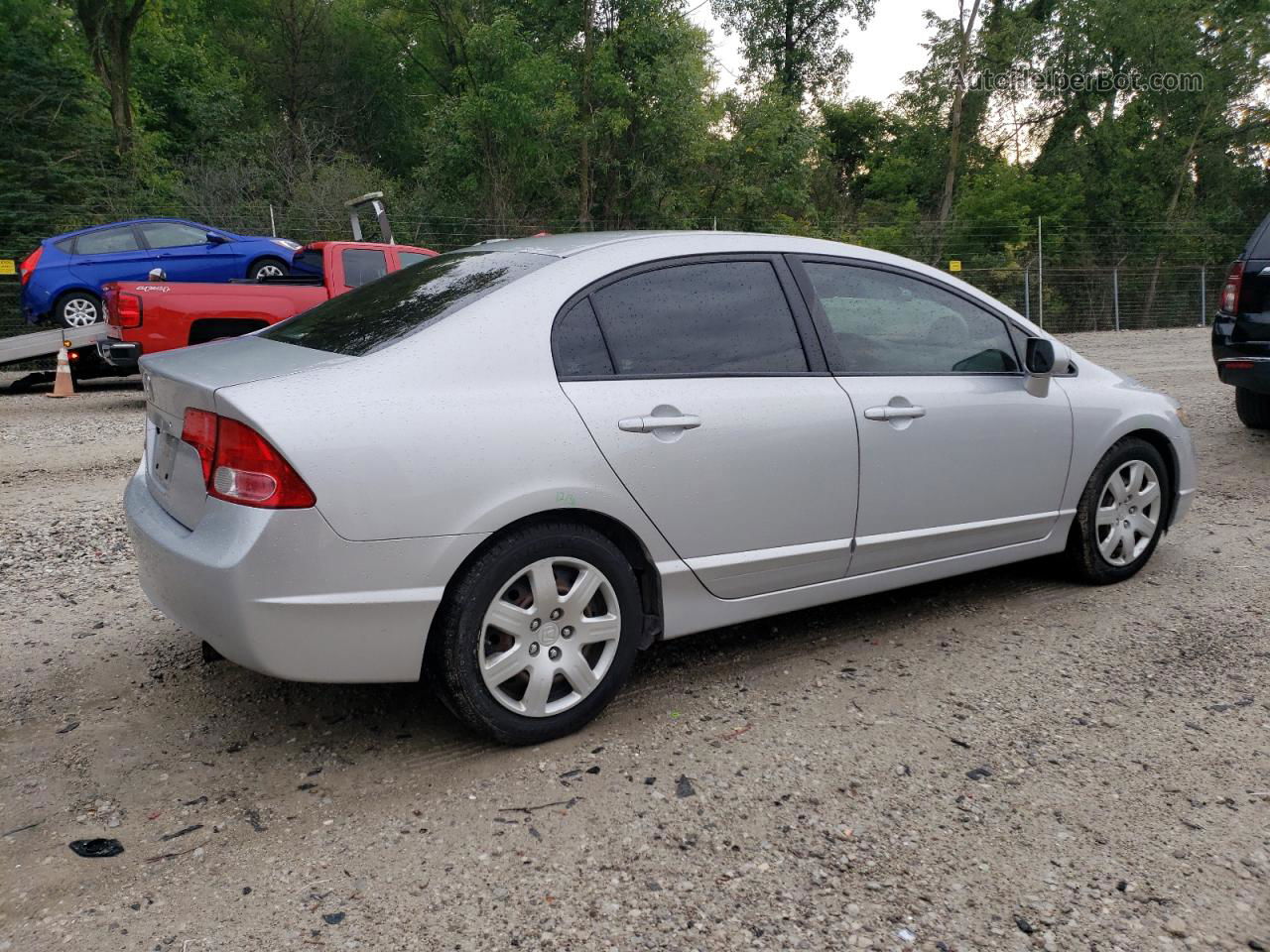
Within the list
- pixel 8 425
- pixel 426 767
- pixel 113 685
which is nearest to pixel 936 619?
pixel 426 767

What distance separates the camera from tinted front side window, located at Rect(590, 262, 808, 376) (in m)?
3.40

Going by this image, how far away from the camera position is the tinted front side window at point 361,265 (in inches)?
440

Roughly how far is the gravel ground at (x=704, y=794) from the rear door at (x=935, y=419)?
17.6 inches

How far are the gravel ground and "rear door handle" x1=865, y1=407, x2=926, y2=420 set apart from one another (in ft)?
3.01

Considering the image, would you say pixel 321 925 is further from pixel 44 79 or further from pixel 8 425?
pixel 44 79

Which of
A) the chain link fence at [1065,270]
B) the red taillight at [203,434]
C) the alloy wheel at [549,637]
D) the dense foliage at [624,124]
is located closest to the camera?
the red taillight at [203,434]

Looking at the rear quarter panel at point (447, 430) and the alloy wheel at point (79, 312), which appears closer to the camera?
the rear quarter panel at point (447, 430)

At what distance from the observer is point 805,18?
121ft

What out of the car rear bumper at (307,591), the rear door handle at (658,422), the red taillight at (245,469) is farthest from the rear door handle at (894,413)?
the red taillight at (245,469)

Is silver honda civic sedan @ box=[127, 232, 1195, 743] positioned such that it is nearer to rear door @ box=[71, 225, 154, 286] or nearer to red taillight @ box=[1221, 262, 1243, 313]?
red taillight @ box=[1221, 262, 1243, 313]

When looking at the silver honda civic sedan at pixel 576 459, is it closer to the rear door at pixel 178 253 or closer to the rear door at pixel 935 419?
the rear door at pixel 935 419

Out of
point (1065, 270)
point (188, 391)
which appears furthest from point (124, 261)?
point (1065, 270)

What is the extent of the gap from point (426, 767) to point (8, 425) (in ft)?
28.8

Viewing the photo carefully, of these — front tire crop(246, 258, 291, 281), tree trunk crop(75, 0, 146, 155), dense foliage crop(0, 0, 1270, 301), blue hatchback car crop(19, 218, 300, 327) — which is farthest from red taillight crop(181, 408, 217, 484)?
tree trunk crop(75, 0, 146, 155)
